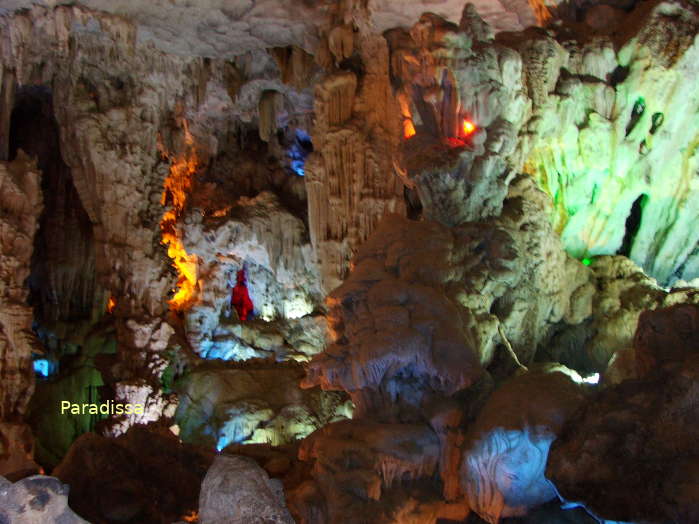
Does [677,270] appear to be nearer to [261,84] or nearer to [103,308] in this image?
[261,84]

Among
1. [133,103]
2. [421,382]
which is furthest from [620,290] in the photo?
[133,103]

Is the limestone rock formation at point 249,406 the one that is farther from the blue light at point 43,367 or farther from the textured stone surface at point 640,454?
the textured stone surface at point 640,454

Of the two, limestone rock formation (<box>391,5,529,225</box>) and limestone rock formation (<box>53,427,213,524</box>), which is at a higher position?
limestone rock formation (<box>391,5,529,225</box>)

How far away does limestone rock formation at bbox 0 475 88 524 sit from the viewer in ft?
21.8

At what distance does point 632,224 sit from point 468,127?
102 inches

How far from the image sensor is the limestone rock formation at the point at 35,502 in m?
6.64

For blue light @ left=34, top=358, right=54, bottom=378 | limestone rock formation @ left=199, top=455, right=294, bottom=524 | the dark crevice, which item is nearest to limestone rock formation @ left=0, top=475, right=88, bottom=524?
limestone rock formation @ left=199, top=455, right=294, bottom=524

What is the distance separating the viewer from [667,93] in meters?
8.09

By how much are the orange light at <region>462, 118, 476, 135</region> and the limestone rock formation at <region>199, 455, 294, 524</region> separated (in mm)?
3811

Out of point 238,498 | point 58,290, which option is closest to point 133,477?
point 238,498

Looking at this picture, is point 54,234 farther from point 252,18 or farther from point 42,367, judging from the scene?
point 252,18

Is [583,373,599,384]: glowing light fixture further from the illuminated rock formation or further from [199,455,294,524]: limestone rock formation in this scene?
[199,455,294,524]: limestone rock formation

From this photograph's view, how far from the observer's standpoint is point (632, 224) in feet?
29.6

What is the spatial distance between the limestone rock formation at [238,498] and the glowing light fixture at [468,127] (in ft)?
12.5
